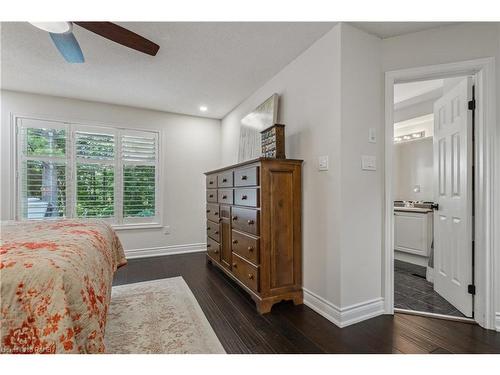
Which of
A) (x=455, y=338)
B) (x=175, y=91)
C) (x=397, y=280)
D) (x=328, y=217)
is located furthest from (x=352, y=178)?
(x=175, y=91)

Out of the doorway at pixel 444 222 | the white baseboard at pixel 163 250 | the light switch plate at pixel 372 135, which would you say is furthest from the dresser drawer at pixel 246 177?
the white baseboard at pixel 163 250

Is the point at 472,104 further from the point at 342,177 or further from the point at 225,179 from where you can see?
the point at 225,179

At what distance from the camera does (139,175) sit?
4.07m

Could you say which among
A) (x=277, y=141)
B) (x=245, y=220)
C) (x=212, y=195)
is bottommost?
(x=245, y=220)

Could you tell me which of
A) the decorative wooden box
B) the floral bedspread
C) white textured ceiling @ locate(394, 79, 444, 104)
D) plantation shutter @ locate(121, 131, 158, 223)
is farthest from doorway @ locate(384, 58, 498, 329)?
plantation shutter @ locate(121, 131, 158, 223)

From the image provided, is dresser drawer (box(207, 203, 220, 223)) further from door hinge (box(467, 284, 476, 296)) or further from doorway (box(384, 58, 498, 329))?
door hinge (box(467, 284, 476, 296))

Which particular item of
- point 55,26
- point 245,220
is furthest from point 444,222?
point 55,26

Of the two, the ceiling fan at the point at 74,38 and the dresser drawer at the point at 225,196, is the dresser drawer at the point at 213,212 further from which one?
the ceiling fan at the point at 74,38

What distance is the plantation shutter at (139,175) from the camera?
397 centimetres

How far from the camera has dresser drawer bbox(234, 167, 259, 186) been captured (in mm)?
2186

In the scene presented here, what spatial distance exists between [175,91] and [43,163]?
7.26 ft

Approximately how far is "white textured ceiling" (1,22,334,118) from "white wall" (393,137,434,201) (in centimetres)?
293

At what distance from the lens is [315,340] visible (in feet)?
5.59

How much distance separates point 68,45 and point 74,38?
101 mm
